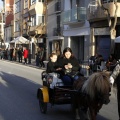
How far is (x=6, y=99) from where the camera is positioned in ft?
38.0

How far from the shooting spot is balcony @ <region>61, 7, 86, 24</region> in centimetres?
3203

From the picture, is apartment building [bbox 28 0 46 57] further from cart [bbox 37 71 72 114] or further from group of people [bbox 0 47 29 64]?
cart [bbox 37 71 72 114]

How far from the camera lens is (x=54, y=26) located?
41.0 meters

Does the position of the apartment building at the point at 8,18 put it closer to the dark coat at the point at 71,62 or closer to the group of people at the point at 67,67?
the group of people at the point at 67,67

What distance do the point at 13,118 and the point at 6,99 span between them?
3.08m

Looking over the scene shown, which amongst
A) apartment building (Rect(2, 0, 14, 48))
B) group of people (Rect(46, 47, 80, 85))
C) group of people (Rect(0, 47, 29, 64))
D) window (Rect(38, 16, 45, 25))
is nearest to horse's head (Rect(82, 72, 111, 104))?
group of people (Rect(46, 47, 80, 85))

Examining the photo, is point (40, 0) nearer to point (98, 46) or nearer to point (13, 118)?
point (98, 46)

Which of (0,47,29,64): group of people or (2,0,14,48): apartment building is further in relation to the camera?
(2,0,14,48): apartment building

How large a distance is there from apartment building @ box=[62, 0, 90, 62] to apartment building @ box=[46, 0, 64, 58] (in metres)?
1.84

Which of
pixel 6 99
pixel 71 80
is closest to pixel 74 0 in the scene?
pixel 6 99

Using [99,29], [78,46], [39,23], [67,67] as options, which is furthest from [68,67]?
Answer: [39,23]

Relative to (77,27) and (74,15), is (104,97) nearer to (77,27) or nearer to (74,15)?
(74,15)

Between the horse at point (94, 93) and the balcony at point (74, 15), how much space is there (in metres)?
24.9

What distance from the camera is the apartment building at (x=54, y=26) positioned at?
39094mm
